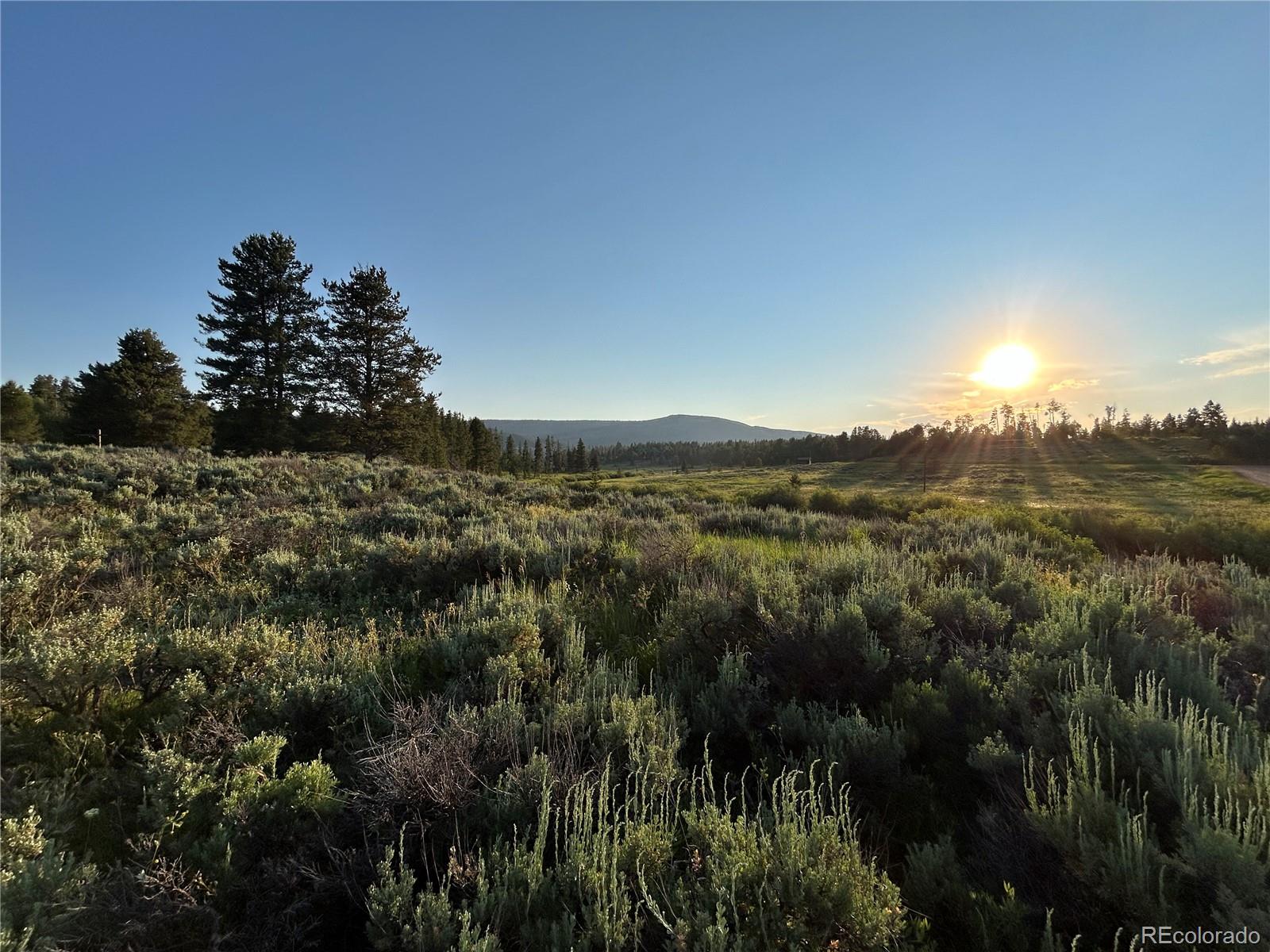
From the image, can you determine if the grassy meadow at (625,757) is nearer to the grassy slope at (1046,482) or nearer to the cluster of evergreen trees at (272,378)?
the grassy slope at (1046,482)

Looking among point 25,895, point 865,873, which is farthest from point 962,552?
point 25,895

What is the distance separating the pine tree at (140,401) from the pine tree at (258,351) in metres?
2.01

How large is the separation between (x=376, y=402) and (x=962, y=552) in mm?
30357

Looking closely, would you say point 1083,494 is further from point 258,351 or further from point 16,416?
point 16,416

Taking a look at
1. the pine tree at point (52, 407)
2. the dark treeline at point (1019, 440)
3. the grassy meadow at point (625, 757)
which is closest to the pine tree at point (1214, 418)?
the dark treeline at point (1019, 440)

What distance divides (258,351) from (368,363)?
18.1 feet

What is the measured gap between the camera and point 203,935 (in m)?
1.94

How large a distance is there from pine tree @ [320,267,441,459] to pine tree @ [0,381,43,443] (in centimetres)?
2438

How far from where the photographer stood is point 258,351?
91.7 ft

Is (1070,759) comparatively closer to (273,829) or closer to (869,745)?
(869,745)

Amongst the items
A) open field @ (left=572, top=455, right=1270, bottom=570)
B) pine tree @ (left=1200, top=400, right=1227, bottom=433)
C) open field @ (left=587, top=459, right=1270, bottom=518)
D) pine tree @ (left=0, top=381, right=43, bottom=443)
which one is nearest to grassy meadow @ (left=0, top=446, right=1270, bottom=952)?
open field @ (left=572, top=455, right=1270, bottom=570)

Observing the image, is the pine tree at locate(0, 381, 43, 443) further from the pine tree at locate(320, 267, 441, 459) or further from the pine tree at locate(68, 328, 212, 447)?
the pine tree at locate(320, 267, 441, 459)

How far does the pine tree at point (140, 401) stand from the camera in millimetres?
26484

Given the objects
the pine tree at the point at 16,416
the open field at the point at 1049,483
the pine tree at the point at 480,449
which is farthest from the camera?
the pine tree at the point at 480,449
